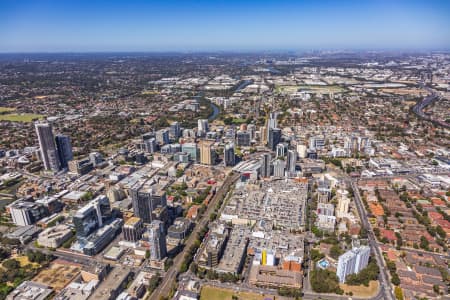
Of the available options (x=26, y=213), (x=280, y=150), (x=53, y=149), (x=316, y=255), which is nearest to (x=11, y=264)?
(x=26, y=213)

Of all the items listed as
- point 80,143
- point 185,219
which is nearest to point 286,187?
point 185,219

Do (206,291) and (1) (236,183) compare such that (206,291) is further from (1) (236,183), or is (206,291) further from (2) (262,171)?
(2) (262,171)

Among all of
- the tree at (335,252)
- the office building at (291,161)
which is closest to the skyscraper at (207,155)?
the office building at (291,161)

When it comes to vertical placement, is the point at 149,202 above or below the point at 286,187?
above

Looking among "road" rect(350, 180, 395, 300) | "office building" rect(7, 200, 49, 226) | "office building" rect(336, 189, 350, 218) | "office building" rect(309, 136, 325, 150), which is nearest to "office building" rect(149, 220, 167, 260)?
"office building" rect(7, 200, 49, 226)

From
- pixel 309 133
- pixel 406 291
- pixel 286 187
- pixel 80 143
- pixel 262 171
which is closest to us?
pixel 406 291

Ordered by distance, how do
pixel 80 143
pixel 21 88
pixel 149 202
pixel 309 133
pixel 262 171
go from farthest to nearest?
pixel 21 88, pixel 309 133, pixel 80 143, pixel 262 171, pixel 149 202

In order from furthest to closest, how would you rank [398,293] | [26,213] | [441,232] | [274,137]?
[274,137], [26,213], [441,232], [398,293]

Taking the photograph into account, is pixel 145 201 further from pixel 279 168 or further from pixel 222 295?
pixel 279 168
